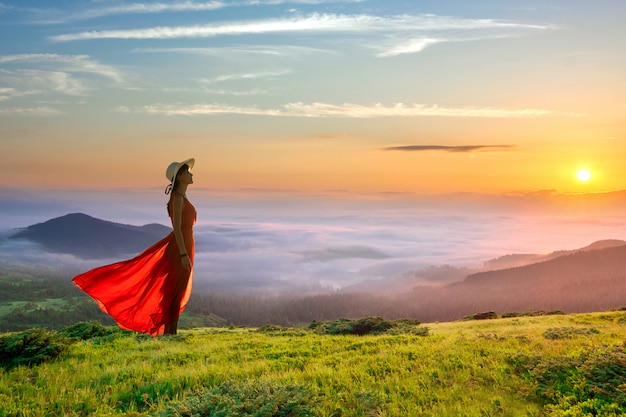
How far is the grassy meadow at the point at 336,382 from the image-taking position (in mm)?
7773

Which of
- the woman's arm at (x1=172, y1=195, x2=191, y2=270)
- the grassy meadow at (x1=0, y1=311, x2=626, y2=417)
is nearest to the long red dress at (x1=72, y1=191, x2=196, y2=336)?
the woman's arm at (x1=172, y1=195, x2=191, y2=270)

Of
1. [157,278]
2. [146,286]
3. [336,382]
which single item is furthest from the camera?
[157,278]

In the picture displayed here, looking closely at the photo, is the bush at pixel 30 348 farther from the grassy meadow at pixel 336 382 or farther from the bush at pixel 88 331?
the bush at pixel 88 331

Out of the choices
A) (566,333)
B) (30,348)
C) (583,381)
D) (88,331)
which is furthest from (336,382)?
(88,331)

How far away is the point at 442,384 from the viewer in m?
9.18

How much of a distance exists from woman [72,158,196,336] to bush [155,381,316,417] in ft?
26.1

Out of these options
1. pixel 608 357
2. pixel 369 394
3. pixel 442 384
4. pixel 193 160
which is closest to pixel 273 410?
pixel 369 394

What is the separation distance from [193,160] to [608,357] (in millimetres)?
12169

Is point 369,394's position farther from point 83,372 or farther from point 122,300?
point 122,300

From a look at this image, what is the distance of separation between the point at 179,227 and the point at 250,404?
348 inches

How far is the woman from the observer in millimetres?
15094

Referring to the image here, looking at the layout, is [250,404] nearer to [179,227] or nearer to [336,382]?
[336,382]

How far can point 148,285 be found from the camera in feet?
51.2

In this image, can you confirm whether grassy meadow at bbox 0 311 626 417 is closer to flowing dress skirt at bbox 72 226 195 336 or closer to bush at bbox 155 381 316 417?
bush at bbox 155 381 316 417
